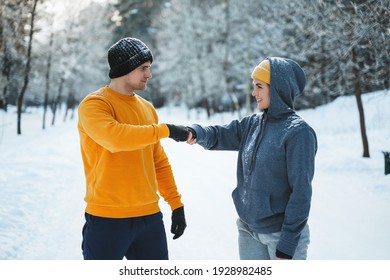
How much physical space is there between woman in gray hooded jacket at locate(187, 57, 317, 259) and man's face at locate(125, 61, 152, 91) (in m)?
0.83

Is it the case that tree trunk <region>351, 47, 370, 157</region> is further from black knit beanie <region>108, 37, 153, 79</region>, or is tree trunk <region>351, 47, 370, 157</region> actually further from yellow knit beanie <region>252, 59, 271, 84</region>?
black knit beanie <region>108, 37, 153, 79</region>

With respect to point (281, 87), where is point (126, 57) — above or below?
above

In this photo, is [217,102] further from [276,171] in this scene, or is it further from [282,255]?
[282,255]

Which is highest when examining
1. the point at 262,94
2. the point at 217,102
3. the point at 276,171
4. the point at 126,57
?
the point at 126,57

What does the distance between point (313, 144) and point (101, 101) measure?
4.79ft

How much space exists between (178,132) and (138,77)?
51cm

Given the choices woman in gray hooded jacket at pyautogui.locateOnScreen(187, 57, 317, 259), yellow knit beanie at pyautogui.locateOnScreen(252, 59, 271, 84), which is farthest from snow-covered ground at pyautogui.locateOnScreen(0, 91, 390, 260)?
yellow knit beanie at pyautogui.locateOnScreen(252, 59, 271, 84)

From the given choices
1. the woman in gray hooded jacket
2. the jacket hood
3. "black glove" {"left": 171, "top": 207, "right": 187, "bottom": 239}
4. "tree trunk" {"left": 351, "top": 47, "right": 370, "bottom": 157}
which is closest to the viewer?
the woman in gray hooded jacket

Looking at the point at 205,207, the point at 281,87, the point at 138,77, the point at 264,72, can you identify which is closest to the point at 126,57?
the point at 138,77

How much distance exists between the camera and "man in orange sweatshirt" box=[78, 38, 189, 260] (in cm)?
236

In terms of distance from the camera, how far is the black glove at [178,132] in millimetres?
2647

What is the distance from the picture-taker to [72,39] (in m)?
29.0

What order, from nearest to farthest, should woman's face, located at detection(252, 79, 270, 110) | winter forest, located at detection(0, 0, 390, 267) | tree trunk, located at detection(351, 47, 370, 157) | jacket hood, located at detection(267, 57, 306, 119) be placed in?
jacket hood, located at detection(267, 57, 306, 119) → woman's face, located at detection(252, 79, 270, 110) → winter forest, located at detection(0, 0, 390, 267) → tree trunk, located at detection(351, 47, 370, 157)

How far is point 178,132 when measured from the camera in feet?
8.89
